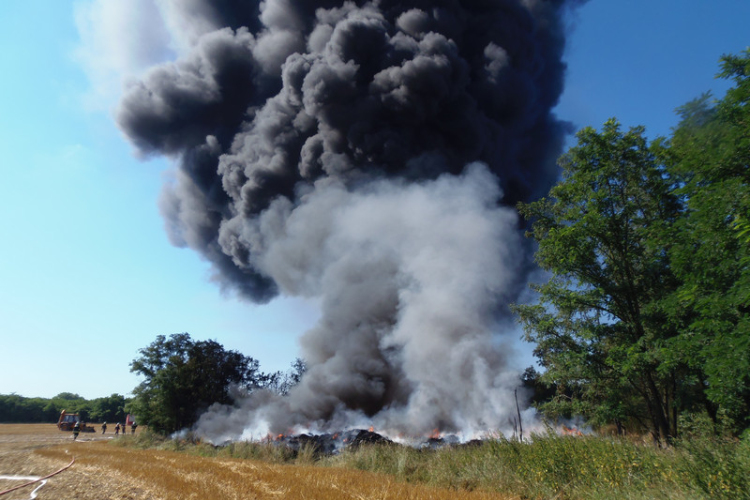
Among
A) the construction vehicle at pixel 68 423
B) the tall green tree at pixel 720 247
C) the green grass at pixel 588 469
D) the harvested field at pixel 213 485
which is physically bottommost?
the harvested field at pixel 213 485

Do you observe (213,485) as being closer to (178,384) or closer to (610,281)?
(610,281)

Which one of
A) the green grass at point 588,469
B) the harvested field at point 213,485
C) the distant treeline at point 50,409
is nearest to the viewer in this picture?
the green grass at point 588,469

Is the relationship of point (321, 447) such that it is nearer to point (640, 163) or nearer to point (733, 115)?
point (640, 163)

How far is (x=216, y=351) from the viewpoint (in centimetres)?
5059

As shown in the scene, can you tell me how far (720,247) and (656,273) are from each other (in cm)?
441

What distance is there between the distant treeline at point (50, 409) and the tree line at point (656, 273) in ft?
338

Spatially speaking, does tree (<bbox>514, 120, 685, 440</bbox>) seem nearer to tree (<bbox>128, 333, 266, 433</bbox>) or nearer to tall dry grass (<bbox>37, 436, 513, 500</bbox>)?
tall dry grass (<bbox>37, 436, 513, 500</bbox>)

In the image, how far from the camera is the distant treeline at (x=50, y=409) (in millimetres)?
88062

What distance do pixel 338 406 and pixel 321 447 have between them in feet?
27.5

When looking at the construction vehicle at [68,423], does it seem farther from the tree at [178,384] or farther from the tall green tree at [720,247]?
the tall green tree at [720,247]

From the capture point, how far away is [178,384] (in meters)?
37.2

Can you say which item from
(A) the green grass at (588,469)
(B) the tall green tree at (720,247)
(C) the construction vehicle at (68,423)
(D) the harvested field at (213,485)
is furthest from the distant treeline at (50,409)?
(B) the tall green tree at (720,247)

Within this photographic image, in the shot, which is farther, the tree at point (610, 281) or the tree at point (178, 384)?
the tree at point (178, 384)

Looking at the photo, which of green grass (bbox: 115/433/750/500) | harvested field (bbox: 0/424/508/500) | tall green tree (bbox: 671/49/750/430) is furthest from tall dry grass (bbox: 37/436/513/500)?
tall green tree (bbox: 671/49/750/430)
